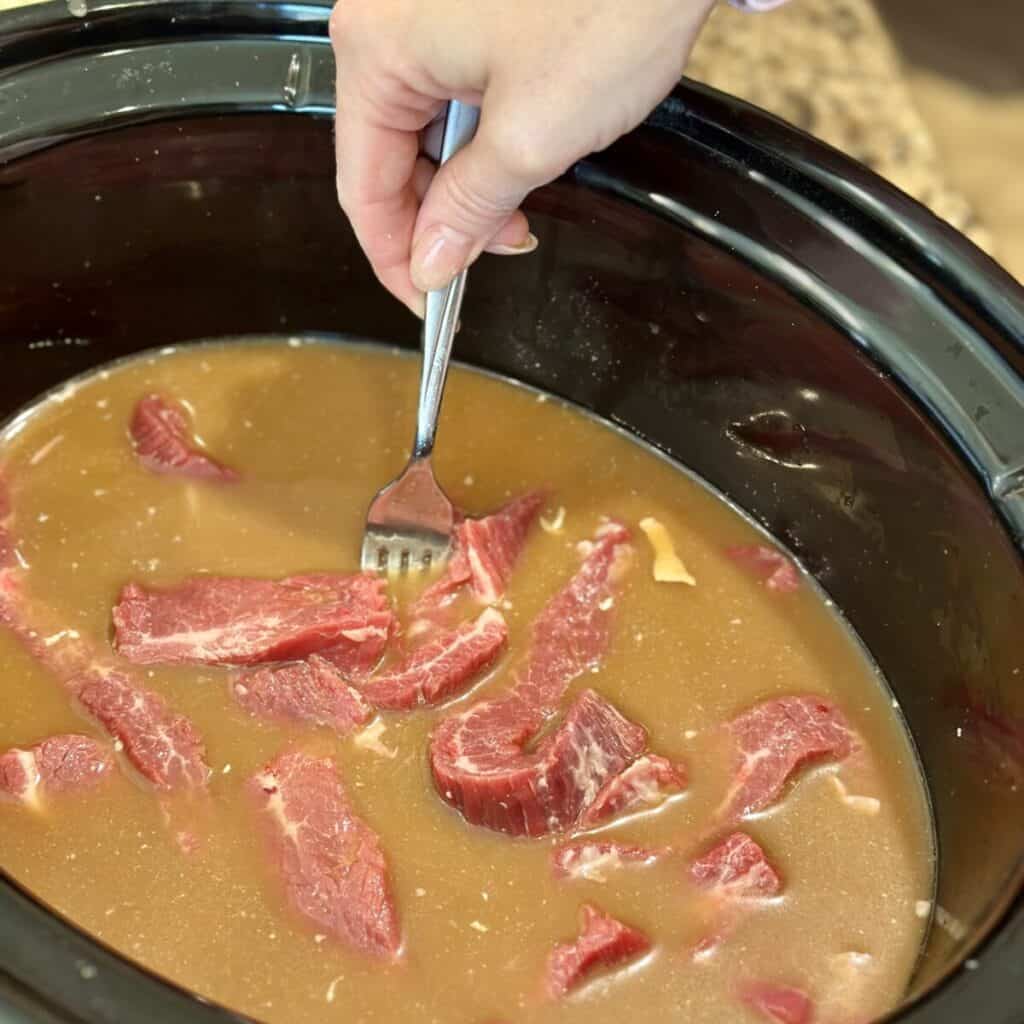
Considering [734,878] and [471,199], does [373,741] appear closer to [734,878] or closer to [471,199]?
[734,878]

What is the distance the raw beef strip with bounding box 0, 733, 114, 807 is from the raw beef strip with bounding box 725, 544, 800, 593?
0.87 m

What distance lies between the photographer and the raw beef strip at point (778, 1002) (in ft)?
4.47

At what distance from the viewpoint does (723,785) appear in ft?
5.11

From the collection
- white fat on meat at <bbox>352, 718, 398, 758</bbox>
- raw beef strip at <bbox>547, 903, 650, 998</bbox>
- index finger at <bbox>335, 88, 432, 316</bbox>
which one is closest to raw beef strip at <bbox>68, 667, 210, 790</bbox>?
white fat on meat at <bbox>352, 718, 398, 758</bbox>

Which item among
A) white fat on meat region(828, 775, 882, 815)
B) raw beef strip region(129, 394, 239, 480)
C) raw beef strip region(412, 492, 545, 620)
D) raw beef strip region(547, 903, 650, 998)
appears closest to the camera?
raw beef strip region(547, 903, 650, 998)

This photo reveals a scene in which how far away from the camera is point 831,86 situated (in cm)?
250

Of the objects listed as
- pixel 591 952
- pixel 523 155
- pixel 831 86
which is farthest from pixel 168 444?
pixel 831 86

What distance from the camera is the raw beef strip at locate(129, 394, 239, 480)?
1818 millimetres

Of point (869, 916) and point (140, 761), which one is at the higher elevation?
point (140, 761)

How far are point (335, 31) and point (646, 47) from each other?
330 mm

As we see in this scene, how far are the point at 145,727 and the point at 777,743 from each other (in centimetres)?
75

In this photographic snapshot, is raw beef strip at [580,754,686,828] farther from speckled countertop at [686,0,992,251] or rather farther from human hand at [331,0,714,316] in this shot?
speckled countertop at [686,0,992,251]

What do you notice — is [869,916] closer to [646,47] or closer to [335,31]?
[646,47]

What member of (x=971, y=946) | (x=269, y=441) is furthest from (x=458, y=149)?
(x=971, y=946)
